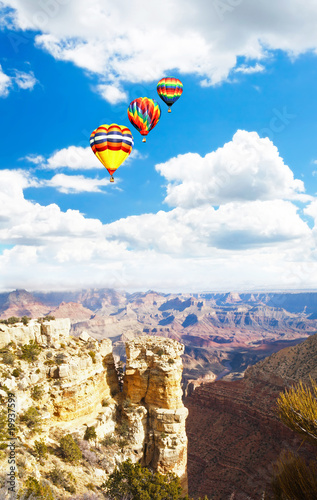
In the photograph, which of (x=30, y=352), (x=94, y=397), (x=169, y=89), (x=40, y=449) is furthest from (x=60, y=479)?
(x=169, y=89)

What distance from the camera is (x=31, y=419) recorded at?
2075 centimetres

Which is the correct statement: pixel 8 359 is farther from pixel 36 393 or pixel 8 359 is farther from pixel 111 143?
pixel 111 143

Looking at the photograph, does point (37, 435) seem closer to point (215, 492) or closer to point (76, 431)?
point (76, 431)

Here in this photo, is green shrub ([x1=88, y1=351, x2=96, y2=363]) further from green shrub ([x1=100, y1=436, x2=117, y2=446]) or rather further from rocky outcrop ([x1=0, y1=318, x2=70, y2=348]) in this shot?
green shrub ([x1=100, y1=436, x2=117, y2=446])

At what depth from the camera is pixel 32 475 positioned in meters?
17.2

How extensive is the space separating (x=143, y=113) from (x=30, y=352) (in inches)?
1144

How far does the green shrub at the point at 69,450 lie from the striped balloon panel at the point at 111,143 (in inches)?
988

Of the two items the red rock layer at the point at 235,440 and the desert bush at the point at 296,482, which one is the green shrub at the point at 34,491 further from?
the red rock layer at the point at 235,440

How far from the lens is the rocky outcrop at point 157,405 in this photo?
2666 centimetres

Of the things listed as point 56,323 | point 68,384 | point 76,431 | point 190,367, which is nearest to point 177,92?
point 56,323

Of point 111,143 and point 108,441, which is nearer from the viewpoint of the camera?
point 108,441

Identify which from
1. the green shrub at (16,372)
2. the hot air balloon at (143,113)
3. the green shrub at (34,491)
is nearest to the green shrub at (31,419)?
the green shrub at (16,372)

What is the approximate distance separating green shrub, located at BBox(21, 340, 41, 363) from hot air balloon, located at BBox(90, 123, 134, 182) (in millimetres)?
17905

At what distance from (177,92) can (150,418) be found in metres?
39.8
